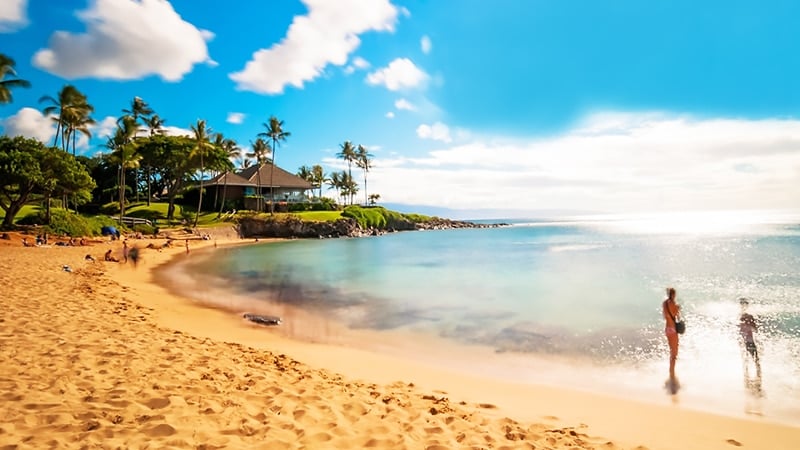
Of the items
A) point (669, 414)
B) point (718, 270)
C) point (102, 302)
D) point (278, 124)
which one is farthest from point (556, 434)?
point (278, 124)

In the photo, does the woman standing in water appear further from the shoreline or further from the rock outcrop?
the rock outcrop

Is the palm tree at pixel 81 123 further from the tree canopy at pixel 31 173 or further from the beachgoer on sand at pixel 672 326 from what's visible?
the beachgoer on sand at pixel 672 326

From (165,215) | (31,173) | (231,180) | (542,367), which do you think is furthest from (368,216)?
(542,367)

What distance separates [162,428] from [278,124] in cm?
6711

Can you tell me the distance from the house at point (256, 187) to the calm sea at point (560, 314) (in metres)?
38.7

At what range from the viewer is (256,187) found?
230 feet

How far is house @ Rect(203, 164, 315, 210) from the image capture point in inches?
2677


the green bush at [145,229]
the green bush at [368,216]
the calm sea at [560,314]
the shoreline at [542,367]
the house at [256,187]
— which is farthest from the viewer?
the green bush at [368,216]

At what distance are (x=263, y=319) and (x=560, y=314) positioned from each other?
36.0 feet

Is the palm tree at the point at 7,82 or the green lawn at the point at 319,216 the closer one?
the palm tree at the point at 7,82

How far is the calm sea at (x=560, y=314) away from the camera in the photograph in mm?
9289

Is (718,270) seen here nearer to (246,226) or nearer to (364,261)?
(364,261)

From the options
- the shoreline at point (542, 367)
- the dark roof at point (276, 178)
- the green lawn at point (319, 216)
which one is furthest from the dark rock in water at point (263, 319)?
the dark roof at point (276, 178)

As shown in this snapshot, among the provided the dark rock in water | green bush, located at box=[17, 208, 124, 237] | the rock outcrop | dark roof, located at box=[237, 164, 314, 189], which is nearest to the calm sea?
the dark rock in water
